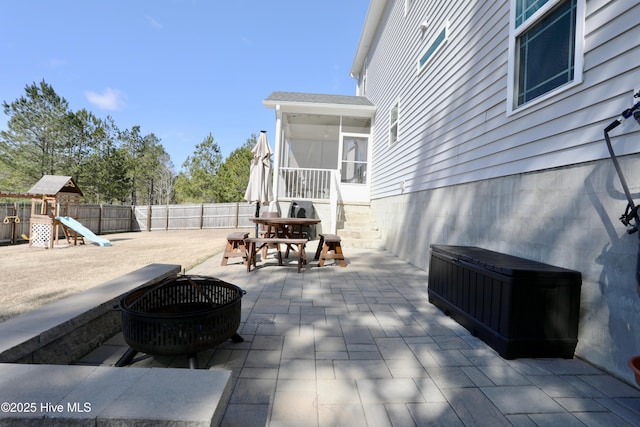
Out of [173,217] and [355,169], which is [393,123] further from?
[173,217]

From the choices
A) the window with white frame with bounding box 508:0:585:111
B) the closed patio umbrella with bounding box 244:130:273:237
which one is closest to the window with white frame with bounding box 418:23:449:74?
the window with white frame with bounding box 508:0:585:111

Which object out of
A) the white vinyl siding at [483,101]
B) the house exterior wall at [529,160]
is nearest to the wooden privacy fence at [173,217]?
the white vinyl siding at [483,101]

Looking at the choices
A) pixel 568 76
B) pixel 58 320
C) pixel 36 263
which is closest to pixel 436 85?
pixel 568 76

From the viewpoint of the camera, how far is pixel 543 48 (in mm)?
2789

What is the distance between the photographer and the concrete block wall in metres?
1.87

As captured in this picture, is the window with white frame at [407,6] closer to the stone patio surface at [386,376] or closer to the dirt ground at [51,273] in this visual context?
the stone patio surface at [386,376]

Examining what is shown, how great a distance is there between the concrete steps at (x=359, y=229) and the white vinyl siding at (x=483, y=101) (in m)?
1.26

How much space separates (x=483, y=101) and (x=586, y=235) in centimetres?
220

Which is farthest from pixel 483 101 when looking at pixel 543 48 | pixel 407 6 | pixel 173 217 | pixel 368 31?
pixel 173 217

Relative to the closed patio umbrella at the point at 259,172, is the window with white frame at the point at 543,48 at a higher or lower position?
higher

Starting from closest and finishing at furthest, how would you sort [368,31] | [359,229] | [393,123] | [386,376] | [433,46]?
1. [386,376]
2. [433,46]
3. [393,123]
4. [359,229]
5. [368,31]

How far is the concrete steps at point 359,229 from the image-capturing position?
7.91m

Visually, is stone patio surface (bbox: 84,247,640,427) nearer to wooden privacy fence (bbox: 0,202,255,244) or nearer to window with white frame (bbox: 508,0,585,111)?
window with white frame (bbox: 508,0,585,111)

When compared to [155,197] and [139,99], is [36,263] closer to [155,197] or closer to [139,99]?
[139,99]
